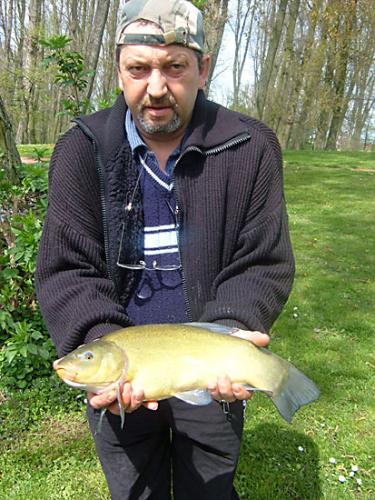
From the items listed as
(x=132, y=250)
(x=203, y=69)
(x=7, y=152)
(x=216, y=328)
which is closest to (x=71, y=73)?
(x=7, y=152)

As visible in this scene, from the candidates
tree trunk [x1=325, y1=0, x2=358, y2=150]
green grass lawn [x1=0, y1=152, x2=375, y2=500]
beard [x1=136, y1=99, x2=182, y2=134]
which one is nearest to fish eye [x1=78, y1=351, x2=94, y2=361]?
beard [x1=136, y1=99, x2=182, y2=134]

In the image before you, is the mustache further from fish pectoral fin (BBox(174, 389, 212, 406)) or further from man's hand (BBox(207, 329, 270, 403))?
fish pectoral fin (BBox(174, 389, 212, 406))

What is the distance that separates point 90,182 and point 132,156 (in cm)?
19

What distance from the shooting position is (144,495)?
2170 millimetres

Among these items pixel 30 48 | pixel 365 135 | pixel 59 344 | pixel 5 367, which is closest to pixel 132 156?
pixel 59 344

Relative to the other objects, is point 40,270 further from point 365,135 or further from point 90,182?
point 365,135

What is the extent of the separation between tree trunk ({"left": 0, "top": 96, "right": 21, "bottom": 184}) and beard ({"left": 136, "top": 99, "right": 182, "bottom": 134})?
7.61 feet

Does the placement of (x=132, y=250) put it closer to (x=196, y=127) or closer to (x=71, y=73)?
(x=196, y=127)

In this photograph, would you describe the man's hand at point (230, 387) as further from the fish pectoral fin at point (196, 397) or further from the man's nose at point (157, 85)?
the man's nose at point (157, 85)

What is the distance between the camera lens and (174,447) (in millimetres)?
2193

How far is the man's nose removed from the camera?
1.79 meters

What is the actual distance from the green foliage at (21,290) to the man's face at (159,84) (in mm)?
1670

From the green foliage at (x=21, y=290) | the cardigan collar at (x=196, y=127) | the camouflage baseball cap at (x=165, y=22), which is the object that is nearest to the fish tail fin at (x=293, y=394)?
the cardigan collar at (x=196, y=127)

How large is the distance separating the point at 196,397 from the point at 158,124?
0.94 meters
